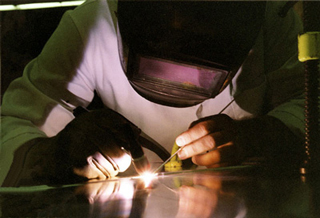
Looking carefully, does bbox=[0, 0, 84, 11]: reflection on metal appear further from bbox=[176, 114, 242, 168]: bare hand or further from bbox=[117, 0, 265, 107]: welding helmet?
bbox=[176, 114, 242, 168]: bare hand

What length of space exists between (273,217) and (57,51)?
45.3 inches

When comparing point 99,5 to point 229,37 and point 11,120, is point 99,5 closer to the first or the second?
point 11,120

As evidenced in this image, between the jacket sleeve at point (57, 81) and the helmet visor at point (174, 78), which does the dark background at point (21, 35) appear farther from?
the helmet visor at point (174, 78)

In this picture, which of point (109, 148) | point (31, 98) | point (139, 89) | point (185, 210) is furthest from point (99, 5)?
point (185, 210)

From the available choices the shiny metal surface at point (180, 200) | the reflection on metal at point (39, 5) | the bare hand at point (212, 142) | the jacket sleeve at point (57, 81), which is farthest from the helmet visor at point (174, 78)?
the reflection on metal at point (39, 5)

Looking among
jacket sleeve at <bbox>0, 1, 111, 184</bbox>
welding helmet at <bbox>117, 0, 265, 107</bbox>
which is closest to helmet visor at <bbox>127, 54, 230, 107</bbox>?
welding helmet at <bbox>117, 0, 265, 107</bbox>

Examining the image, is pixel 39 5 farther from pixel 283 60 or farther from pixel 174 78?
pixel 283 60

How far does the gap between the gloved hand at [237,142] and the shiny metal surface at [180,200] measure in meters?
0.25

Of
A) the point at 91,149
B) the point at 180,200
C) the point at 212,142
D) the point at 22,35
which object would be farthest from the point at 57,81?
the point at 180,200

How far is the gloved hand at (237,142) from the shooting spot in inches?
32.2

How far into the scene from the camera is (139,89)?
29.6 inches

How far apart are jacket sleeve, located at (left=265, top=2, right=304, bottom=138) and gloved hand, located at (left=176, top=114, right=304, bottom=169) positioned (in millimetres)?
155

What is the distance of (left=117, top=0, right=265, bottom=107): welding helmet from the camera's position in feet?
1.91

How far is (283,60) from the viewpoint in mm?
1221
